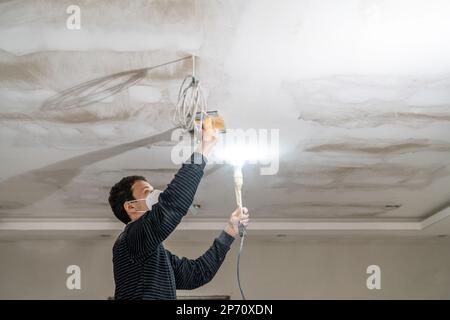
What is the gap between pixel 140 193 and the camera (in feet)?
6.64

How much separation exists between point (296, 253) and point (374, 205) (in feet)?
5.07

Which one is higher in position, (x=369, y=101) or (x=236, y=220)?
(x=369, y=101)

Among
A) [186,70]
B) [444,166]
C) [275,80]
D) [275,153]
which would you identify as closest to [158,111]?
[186,70]

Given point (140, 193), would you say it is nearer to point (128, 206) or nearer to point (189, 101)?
point (128, 206)

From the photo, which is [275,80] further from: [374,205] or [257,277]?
[257,277]

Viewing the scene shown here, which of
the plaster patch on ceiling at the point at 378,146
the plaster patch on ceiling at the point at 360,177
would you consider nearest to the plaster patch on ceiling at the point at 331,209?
the plaster patch on ceiling at the point at 360,177

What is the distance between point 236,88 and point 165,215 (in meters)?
1.16

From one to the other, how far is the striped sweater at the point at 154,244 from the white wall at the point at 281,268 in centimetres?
431

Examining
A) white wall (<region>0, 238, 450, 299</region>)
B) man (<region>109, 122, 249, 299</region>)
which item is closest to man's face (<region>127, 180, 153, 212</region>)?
man (<region>109, 122, 249, 299</region>)

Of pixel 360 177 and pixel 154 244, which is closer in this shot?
pixel 154 244

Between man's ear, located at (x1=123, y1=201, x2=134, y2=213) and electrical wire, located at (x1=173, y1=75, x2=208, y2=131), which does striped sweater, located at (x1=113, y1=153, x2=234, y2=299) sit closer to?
man's ear, located at (x1=123, y1=201, x2=134, y2=213)

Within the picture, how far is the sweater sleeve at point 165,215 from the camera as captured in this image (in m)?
1.67

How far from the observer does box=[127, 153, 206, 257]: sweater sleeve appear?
1.67 m

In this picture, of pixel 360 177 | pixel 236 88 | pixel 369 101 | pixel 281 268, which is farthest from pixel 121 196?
pixel 281 268
